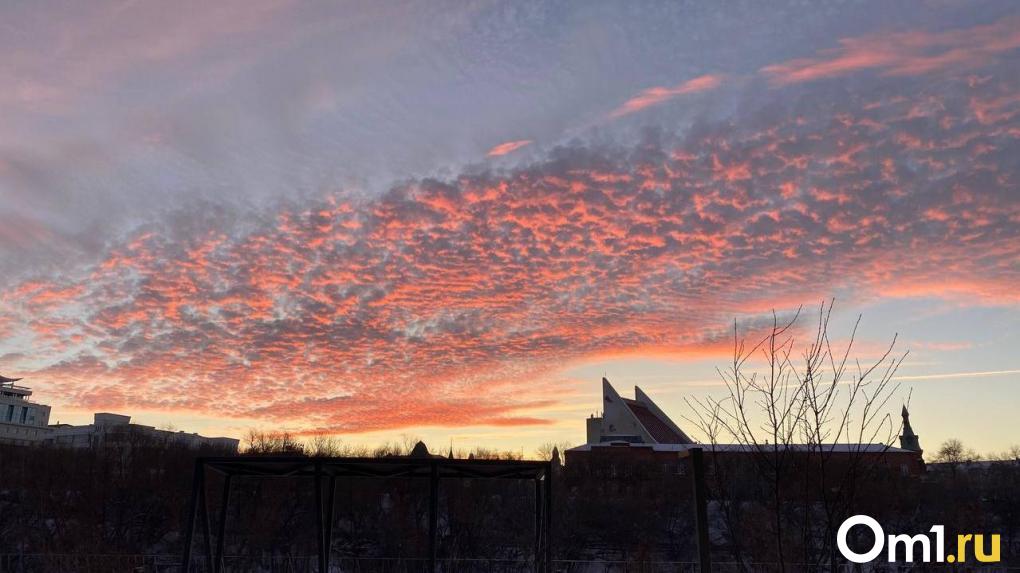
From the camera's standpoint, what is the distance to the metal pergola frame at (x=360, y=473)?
11.8m

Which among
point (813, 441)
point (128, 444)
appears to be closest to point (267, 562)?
point (128, 444)

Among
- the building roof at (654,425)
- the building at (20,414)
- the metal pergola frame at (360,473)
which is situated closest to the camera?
the metal pergola frame at (360,473)

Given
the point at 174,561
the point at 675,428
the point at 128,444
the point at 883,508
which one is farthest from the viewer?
the point at 675,428

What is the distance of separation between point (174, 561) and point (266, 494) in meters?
5.10

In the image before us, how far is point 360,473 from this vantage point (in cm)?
1378

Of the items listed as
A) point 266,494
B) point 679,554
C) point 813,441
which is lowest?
point 679,554

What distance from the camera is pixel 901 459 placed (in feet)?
214

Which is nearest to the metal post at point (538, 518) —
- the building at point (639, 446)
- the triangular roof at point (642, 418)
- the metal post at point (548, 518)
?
the metal post at point (548, 518)

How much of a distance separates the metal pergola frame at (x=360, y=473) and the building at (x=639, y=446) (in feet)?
118

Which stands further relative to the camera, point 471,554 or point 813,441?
point 471,554

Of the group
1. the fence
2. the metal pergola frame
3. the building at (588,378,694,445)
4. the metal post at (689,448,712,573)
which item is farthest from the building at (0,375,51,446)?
the metal post at (689,448,712,573)

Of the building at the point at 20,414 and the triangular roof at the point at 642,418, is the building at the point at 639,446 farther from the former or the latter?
the building at the point at 20,414

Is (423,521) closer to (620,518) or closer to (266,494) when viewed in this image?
(266,494)

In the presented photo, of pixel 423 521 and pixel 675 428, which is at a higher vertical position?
pixel 675 428
